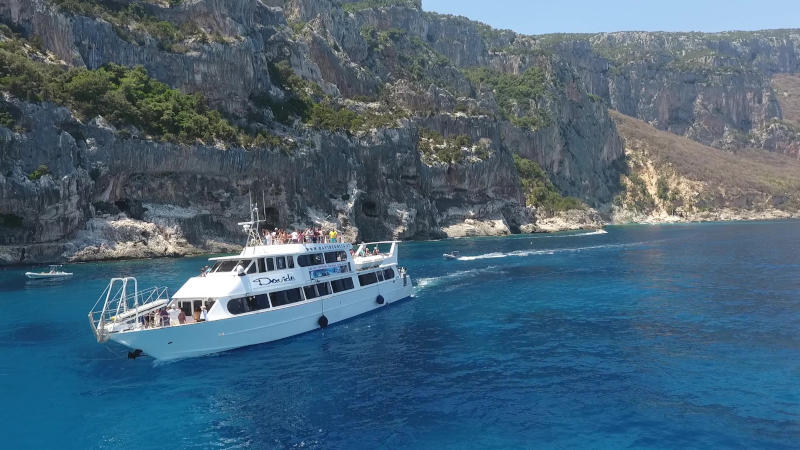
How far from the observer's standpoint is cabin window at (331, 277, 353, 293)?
Answer: 35997 mm

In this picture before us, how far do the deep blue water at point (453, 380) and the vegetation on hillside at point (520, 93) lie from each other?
138176 millimetres

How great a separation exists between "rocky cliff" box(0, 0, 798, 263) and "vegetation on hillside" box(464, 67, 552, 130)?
21264mm

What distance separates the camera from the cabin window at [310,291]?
3347cm

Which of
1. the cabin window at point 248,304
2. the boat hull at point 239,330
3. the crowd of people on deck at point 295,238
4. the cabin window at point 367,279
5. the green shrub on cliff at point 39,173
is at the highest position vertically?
the green shrub on cliff at point 39,173

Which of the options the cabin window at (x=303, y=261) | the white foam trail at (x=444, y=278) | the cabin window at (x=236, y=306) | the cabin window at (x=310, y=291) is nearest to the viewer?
the cabin window at (x=236, y=306)

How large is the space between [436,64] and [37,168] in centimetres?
12123

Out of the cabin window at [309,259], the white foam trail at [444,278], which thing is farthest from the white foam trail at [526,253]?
the cabin window at [309,259]

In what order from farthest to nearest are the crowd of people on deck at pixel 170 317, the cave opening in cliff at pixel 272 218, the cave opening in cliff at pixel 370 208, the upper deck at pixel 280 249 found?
1. the cave opening in cliff at pixel 370 208
2. the cave opening in cliff at pixel 272 218
3. the upper deck at pixel 280 249
4. the crowd of people on deck at pixel 170 317

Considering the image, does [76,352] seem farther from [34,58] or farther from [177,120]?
[34,58]

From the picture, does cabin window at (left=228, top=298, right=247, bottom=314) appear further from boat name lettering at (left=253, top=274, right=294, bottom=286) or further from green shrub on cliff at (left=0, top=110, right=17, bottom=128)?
green shrub on cliff at (left=0, top=110, right=17, bottom=128)

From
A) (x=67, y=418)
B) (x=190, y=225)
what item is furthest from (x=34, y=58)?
(x=67, y=418)

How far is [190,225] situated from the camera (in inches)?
3270

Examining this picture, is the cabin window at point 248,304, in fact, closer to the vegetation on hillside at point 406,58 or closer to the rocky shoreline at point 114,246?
the rocky shoreline at point 114,246

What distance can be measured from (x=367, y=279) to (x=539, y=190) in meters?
119
